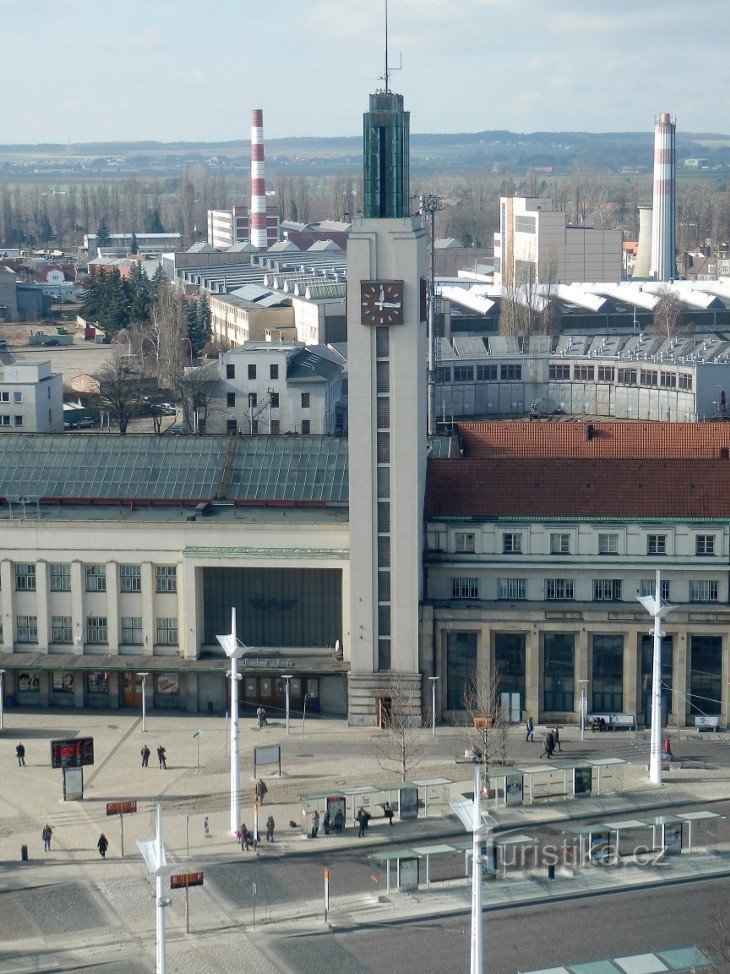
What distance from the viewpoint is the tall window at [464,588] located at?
69562 millimetres

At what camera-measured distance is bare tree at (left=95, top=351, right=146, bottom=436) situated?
405 feet

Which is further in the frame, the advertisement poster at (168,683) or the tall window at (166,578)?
the tall window at (166,578)

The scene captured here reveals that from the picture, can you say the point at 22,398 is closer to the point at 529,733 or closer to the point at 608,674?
the point at 608,674

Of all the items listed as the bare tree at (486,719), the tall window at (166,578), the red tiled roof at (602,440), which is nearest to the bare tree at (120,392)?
the red tiled roof at (602,440)

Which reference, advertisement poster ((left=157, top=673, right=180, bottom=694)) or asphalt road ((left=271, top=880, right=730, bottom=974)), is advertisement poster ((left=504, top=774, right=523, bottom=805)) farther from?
advertisement poster ((left=157, top=673, right=180, bottom=694))

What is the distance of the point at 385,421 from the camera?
67.5 m

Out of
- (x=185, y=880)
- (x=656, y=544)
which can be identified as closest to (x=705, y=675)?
(x=656, y=544)

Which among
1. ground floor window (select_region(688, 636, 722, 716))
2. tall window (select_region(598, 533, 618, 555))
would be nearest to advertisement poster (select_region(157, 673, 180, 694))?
tall window (select_region(598, 533, 618, 555))

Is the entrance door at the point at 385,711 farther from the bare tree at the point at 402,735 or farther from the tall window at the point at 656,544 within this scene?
the tall window at the point at 656,544

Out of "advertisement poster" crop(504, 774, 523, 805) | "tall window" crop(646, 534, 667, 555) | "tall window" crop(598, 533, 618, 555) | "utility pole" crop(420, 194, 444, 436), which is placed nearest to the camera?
"advertisement poster" crop(504, 774, 523, 805)

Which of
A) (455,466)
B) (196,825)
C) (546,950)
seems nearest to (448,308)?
(455,466)

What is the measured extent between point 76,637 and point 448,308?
87.3 m

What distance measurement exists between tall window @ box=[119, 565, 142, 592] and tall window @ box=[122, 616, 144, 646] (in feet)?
3.78

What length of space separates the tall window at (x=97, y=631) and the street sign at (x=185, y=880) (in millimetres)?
22869
